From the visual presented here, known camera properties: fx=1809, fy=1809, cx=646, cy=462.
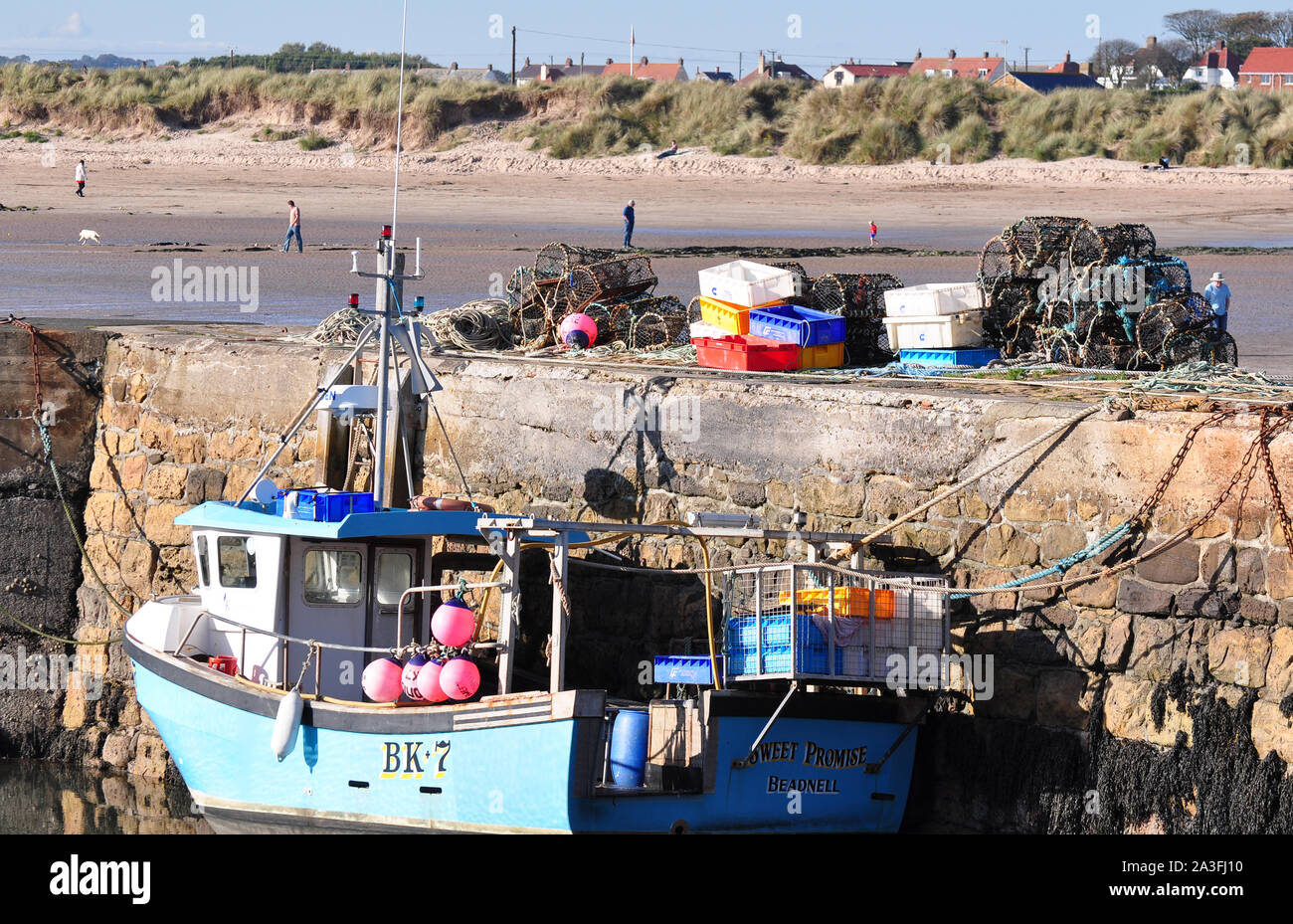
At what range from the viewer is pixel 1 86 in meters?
42.2

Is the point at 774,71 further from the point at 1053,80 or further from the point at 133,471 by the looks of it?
the point at 133,471

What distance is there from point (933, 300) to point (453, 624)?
4.79 meters

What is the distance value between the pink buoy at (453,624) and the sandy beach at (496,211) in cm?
773

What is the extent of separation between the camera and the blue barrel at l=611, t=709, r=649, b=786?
934cm

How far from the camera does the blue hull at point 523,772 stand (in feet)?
29.5

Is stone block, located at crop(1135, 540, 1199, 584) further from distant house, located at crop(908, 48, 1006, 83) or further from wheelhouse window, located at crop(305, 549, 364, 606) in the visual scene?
distant house, located at crop(908, 48, 1006, 83)

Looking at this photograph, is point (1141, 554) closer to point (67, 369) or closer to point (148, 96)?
point (67, 369)

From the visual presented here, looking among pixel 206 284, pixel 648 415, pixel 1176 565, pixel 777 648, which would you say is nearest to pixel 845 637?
pixel 777 648

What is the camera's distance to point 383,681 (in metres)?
9.56

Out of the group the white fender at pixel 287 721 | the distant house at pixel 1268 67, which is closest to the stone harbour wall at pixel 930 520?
the white fender at pixel 287 721

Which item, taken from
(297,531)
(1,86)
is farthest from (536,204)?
(297,531)

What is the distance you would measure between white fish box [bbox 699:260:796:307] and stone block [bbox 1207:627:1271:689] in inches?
192

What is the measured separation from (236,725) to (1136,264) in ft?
23.8
